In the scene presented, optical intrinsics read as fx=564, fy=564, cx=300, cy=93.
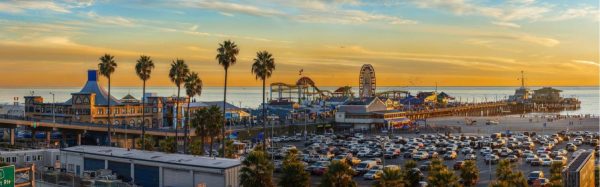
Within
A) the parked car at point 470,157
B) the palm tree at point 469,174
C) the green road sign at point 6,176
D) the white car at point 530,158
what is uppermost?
the green road sign at point 6,176

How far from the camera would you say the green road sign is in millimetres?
14625

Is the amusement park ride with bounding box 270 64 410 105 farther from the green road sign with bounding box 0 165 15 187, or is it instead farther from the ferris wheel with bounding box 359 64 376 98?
the green road sign with bounding box 0 165 15 187

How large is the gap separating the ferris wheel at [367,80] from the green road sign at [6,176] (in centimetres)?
13373

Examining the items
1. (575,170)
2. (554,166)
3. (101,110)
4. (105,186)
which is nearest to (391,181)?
(575,170)

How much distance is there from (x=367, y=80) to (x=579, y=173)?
126 meters

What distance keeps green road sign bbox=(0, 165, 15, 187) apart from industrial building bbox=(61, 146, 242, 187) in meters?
16.6

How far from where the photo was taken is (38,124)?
7262cm

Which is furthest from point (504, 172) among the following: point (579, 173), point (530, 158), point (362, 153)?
point (362, 153)

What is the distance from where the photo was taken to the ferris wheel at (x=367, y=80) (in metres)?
147

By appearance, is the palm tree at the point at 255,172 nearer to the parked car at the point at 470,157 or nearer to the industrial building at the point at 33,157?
the industrial building at the point at 33,157

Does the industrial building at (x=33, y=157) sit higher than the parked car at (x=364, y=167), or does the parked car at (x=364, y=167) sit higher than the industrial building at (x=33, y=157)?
the industrial building at (x=33, y=157)

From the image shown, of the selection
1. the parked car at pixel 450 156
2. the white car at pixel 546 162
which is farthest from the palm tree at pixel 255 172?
the white car at pixel 546 162

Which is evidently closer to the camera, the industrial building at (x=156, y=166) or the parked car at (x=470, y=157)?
the industrial building at (x=156, y=166)

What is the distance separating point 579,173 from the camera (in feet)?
72.2
